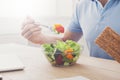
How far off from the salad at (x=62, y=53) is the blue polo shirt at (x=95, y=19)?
40 cm

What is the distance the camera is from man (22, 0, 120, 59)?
1468 millimetres

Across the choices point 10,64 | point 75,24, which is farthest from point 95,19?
point 10,64

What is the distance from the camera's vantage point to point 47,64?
45.4 inches

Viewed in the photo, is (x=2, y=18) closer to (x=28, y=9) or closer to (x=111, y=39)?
(x=28, y=9)

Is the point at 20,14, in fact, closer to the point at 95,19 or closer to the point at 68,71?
the point at 95,19

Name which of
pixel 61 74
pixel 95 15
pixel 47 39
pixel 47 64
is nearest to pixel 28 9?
pixel 47 39

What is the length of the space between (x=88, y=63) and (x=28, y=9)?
1402 mm

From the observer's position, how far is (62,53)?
1.07 m

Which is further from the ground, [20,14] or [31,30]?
[20,14]

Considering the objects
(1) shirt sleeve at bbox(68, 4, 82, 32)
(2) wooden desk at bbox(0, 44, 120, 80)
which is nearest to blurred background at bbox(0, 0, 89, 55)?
(1) shirt sleeve at bbox(68, 4, 82, 32)

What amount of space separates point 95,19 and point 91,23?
1.5 inches

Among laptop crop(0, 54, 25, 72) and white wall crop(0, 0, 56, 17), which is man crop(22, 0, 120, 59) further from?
white wall crop(0, 0, 56, 17)

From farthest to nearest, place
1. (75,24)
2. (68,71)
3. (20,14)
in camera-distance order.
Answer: (20,14)
(75,24)
(68,71)

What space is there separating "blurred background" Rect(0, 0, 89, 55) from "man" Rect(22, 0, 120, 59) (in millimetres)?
506
